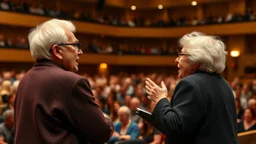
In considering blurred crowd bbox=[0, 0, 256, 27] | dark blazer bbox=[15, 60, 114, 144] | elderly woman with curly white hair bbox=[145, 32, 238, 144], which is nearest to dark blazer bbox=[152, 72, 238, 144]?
elderly woman with curly white hair bbox=[145, 32, 238, 144]

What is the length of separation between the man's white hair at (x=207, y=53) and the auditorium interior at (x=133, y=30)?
1574 cm

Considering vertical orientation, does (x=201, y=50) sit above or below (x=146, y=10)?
below

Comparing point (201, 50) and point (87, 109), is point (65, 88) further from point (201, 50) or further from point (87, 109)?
point (201, 50)

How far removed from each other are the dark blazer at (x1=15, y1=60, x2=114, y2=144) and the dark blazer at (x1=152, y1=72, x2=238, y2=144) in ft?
1.31

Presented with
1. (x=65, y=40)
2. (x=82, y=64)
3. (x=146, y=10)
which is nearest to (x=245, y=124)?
(x=65, y=40)

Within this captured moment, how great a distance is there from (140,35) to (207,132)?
2136cm

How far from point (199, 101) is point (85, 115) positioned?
65 centimetres

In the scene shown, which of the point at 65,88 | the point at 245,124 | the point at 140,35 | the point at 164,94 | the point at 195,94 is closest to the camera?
the point at 65,88

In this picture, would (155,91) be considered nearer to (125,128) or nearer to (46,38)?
(46,38)

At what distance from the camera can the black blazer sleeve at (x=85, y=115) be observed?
1.76 meters

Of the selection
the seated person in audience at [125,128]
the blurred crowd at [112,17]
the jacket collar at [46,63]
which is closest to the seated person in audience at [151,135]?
the seated person in audience at [125,128]

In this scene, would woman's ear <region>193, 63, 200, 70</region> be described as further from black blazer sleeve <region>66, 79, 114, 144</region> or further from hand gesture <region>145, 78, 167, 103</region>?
black blazer sleeve <region>66, 79, 114, 144</region>

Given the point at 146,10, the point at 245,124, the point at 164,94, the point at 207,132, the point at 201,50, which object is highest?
the point at 146,10

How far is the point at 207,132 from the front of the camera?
2.08m
